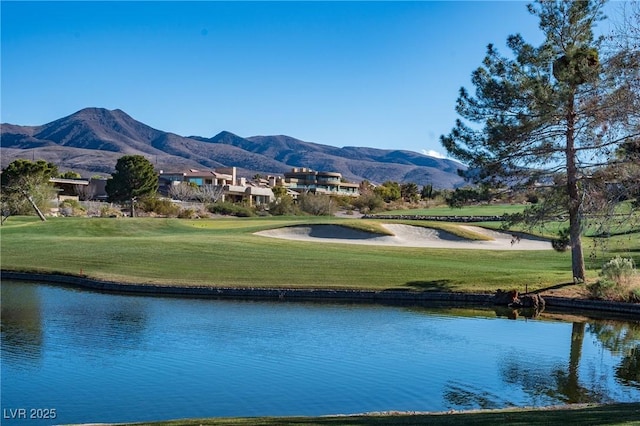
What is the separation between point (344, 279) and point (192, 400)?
1582 cm

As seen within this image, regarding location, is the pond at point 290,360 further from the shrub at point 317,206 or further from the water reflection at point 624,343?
the shrub at point 317,206

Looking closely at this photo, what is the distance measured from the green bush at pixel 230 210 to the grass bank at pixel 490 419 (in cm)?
6634

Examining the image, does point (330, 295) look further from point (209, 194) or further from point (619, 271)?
point (209, 194)

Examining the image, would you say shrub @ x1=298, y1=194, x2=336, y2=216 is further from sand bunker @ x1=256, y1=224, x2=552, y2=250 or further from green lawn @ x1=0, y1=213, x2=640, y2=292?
green lawn @ x1=0, y1=213, x2=640, y2=292

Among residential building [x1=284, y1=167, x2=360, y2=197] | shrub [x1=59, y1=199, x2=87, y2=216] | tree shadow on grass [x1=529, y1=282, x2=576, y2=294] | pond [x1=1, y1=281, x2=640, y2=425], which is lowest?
pond [x1=1, y1=281, x2=640, y2=425]

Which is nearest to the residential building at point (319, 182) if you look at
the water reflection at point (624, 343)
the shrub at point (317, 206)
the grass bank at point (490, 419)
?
the shrub at point (317, 206)

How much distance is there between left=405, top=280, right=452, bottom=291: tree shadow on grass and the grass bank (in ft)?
51.9

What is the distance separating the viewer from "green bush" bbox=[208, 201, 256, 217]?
75.6 metres

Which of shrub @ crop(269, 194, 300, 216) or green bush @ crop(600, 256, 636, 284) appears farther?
shrub @ crop(269, 194, 300, 216)

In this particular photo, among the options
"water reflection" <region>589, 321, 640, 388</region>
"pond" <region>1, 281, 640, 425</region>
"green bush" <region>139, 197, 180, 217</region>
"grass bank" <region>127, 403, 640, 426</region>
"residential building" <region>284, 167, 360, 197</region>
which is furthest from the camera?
"residential building" <region>284, 167, 360, 197</region>

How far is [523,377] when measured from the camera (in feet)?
45.9

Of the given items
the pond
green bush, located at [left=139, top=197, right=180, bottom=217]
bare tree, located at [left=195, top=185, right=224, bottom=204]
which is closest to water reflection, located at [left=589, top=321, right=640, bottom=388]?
the pond

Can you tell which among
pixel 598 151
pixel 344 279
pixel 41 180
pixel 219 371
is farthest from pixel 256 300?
pixel 41 180

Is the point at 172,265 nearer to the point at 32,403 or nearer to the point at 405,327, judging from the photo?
the point at 405,327
